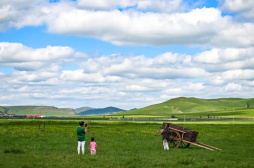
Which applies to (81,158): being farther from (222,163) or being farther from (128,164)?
(222,163)

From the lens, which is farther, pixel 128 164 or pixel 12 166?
pixel 128 164

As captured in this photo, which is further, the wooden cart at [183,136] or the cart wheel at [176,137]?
the cart wheel at [176,137]

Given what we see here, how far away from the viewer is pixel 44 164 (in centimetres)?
2170

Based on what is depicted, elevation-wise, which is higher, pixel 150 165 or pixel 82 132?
pixel 82 132

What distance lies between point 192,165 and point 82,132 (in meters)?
8.81

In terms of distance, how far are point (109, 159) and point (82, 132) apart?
137 inches

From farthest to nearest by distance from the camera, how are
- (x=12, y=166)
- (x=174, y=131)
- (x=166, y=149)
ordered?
(x=174, y=131) < (x=166, y=149) < (x=12, y=166)

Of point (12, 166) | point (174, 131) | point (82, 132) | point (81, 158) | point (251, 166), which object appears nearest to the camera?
point (12, 166)

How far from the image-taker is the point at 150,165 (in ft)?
72.9

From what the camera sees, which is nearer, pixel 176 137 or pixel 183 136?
pixel 183 136

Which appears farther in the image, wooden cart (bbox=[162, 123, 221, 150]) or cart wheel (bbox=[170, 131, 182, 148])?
cart wheel (bbox=[170, 131, 182, 148])

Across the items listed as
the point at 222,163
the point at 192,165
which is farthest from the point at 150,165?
the point at 222,163

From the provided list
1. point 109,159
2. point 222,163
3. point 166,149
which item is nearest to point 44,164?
point 109,159

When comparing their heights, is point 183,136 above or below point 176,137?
above
